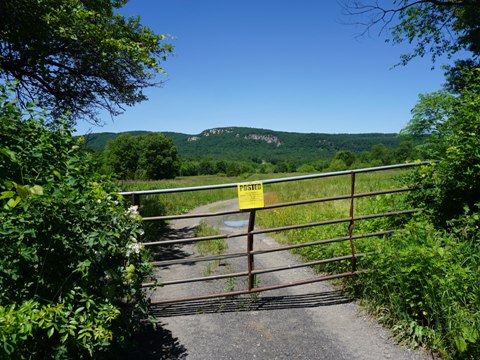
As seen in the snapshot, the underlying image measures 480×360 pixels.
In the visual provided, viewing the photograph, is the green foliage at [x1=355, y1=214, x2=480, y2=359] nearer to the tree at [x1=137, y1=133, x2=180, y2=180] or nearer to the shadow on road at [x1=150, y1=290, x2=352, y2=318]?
the shadow on road at [x1=150, y1=290, x2=352, y2=318]

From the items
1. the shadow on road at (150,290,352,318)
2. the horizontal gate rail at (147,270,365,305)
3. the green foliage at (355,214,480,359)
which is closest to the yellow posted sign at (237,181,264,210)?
the horizontal gate rail at (147,270,365,305)

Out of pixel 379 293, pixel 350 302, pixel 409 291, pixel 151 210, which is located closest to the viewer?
pixel 409 291

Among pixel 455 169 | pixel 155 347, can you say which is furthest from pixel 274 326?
pixel 455 169

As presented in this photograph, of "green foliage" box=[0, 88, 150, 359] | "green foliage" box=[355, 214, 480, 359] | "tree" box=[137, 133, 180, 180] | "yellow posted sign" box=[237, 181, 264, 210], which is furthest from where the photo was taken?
"tree" box=[137, 133, 180, 180]

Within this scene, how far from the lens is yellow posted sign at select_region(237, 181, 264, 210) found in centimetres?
410

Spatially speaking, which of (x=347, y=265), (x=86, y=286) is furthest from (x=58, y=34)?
(x=347, y=265)

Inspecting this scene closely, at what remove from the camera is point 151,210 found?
39.6 feet

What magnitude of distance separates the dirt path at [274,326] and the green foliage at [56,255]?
983 mm

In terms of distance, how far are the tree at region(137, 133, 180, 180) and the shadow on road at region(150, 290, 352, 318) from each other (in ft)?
247

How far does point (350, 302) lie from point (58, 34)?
708 centimetres

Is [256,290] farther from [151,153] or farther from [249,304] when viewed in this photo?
[151,153]

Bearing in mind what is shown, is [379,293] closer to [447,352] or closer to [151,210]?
[447,352]

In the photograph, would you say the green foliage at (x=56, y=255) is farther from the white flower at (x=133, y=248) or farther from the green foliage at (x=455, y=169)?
the green foliage at (x=455, y=169)

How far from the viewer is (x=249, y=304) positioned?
442cm
